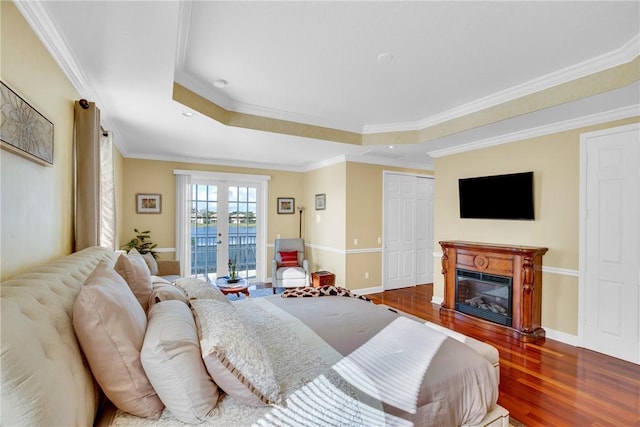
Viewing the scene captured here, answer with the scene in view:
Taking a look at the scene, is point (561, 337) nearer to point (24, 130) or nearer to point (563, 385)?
point (563, 385)

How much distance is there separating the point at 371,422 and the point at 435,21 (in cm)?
242

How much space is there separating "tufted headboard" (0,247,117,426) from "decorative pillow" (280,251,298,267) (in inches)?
173

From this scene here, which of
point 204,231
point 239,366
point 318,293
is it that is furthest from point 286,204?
point 239,366

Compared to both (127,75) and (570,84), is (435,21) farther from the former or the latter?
(127,75)

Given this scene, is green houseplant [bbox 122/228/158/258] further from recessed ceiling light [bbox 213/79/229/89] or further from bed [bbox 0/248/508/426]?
bed [bbox 0/248/508/426]

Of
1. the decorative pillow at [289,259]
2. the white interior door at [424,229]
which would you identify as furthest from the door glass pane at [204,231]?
the white interior door at [424,229]

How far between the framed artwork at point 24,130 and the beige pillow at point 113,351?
0.83 m

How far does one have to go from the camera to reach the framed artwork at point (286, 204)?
21.3 feet

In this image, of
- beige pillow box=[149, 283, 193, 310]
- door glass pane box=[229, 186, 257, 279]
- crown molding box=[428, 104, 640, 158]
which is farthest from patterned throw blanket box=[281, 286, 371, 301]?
door glass pane box=[229, 186, 257, 279]

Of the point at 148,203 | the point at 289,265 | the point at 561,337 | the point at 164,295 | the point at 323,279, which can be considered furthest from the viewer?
the point at 289,265

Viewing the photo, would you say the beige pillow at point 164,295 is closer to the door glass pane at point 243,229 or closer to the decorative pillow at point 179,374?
the decorative pillow at point 179,374

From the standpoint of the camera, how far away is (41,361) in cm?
87

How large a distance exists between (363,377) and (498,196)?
346 centimetres

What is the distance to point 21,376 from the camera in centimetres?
80
